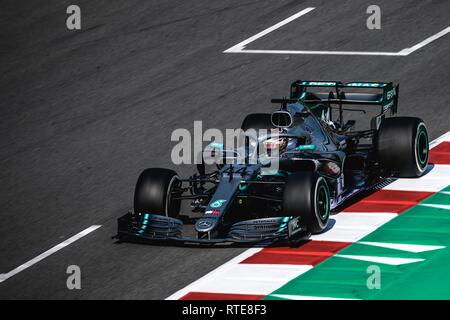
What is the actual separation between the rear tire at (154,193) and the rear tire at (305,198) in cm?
163

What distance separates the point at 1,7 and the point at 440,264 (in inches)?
627

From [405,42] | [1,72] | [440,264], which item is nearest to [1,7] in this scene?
[1,72]

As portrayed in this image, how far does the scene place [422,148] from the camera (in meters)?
16.5

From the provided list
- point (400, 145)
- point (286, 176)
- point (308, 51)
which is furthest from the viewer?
point (308, 51)

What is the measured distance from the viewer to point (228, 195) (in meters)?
14.6

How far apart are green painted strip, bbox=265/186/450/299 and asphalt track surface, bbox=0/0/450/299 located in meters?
1.33

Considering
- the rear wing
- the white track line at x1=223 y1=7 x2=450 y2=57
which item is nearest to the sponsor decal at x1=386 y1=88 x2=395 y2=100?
the rear wing

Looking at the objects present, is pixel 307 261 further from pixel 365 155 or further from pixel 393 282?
pixel 365 155

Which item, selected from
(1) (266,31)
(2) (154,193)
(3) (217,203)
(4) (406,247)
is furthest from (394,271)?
(1) (266,31)

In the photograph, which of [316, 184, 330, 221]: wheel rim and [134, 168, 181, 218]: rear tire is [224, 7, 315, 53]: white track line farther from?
[316, 184, 330, 221]: wheel rim

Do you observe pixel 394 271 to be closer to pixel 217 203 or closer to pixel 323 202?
pixel 323 202

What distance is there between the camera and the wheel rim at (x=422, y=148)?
53.6 ft

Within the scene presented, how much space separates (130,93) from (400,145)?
23.0 feet

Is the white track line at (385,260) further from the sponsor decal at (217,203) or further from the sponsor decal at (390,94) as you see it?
the sponsor decal at (390,94)
